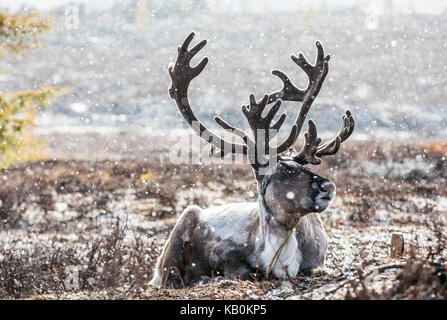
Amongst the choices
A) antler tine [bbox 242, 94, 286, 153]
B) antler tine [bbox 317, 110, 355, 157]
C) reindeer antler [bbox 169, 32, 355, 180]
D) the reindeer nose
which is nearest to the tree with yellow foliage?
reindeer antler [bbox 169, 32, 355, 180]

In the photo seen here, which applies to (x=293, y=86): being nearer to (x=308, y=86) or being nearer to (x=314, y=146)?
(x=308, y=86)

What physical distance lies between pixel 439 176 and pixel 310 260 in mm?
11658

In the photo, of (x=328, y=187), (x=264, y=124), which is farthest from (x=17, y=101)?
(x=328, y=187)

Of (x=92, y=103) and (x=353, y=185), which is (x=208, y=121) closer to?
(x=92, y=103)

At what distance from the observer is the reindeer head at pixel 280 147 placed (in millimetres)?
4801

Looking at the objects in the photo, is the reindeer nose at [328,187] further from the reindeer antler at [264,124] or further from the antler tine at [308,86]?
the antler tine at [308,86]

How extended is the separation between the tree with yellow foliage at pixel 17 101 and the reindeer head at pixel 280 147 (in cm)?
563

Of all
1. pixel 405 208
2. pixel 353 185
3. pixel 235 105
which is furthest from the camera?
pixel 235 105

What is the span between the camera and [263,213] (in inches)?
210

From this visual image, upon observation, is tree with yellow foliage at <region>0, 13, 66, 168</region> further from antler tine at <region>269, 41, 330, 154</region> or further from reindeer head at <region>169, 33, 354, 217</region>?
antler tine at <region>269, 41, 330, 154</region>

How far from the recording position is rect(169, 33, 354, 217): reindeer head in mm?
4801

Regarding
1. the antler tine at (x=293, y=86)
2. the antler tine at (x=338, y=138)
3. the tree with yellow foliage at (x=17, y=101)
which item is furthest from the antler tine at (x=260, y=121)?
the tree with yellow foliage at (x=17, y=101)
